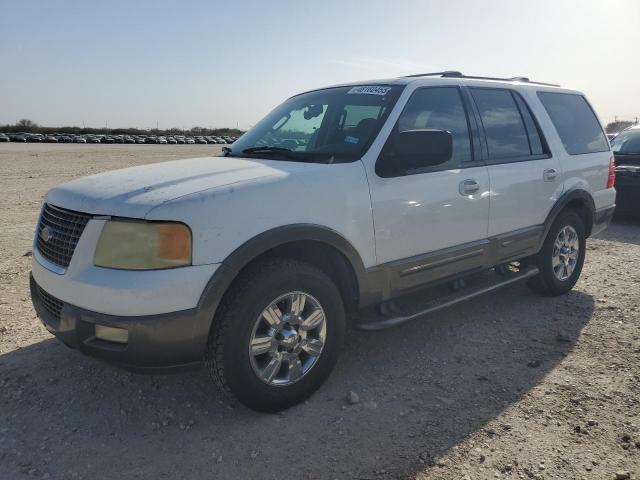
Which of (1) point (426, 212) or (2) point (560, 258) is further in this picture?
(2) point (560, 258)

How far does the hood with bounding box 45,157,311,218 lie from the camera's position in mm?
2674

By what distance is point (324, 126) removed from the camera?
3.88 meters

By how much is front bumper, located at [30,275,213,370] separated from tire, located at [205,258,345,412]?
5.6 inches

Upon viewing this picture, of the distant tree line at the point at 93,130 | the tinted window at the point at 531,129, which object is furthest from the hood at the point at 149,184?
the distant tree line at the point at 93,130

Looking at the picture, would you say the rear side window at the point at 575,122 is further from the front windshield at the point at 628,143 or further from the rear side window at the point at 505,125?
the front windshield at the point at 628,143

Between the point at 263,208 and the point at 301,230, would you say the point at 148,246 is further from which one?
the point at 301,230

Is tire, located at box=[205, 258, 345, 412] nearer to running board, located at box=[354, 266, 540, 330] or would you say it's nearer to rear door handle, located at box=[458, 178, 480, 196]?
running board, located at box=[354, 266, 540, 330]

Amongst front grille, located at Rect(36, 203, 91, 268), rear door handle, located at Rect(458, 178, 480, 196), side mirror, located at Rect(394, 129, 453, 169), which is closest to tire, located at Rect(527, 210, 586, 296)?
rear door handle, located at Rect(458, 178, 480, 196)

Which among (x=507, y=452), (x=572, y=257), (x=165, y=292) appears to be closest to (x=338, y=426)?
(x=507, y=452)

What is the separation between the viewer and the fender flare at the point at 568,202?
4.73 metres

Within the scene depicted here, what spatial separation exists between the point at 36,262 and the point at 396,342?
8.52ft

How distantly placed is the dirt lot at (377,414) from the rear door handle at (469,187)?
119 centimetres

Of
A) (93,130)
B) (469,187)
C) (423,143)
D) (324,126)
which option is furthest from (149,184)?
(93,130)

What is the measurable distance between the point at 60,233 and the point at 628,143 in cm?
939
